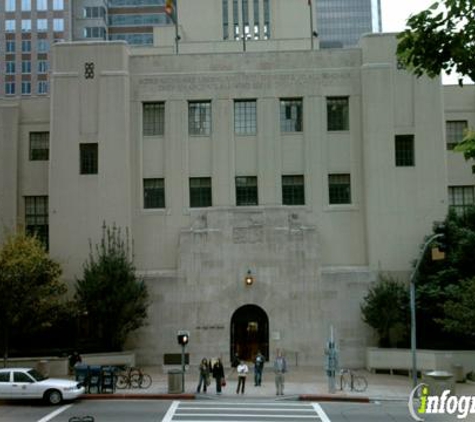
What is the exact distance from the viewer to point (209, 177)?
43938 mm

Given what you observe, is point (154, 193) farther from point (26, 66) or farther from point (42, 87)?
point (26, 66)

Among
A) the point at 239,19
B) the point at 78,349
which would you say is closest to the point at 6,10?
the point at 239,19

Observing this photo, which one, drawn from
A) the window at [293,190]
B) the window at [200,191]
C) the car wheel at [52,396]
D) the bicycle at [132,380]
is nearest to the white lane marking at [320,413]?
the bicycle at [132,380]

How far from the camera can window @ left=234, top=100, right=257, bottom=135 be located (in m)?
44.3

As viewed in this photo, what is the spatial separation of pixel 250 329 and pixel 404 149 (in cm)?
1304

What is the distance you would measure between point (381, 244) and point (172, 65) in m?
15.5

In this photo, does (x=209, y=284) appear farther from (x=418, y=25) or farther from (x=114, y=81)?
(x=418, y=25)

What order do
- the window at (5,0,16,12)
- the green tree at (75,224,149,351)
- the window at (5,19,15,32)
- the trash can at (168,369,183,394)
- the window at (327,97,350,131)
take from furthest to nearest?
the window at (5,19,15,32)
the window at (5,0,16,12)
the window at (327,97,350,131)
the green tree at (75,224,149,351)
the trash can at (168,369,183,394)

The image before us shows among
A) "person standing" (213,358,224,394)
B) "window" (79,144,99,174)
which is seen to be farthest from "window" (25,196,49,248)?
"person standing" (213,358,224,394)

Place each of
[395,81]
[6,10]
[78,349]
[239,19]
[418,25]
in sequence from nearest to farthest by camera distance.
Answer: [418,25] < [78,349] < [395,81] < [239,19] < [6,10]

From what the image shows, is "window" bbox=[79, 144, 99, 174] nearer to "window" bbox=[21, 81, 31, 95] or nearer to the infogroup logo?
the infogroup logo

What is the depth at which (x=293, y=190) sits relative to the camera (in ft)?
143

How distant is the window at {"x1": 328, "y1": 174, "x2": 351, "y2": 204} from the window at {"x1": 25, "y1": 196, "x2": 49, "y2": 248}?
652 inches

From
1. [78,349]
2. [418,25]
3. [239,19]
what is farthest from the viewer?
[239,19]
